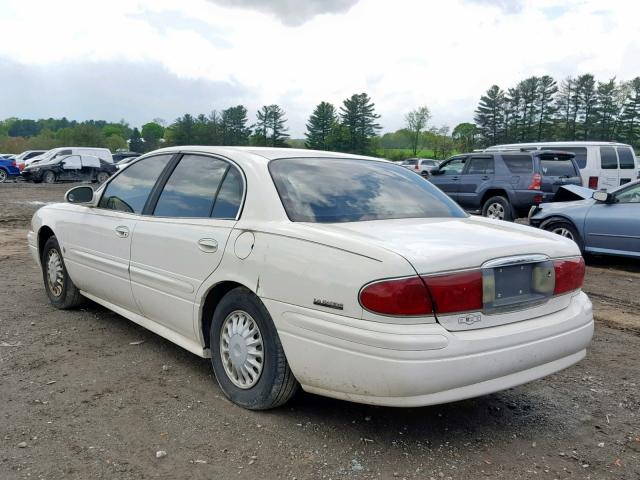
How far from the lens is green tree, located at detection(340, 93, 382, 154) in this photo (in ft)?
247

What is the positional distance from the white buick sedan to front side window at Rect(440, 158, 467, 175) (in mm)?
10106

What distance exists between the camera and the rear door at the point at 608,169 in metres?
15.8

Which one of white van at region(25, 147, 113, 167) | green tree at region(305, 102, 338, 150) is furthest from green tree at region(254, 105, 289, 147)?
white van at region(25, 147, 113, 167)

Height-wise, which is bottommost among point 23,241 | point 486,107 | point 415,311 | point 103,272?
point 23,241

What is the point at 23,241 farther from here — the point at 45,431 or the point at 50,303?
the point at 45,431

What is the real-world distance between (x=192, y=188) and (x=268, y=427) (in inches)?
66.3

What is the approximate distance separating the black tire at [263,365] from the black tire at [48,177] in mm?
29073

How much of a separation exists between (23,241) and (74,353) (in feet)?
22.9

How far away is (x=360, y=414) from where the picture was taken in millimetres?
3408

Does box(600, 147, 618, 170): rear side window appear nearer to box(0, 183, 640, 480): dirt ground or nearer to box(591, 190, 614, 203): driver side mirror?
box(591, 190, 614, 203): driver side mirror

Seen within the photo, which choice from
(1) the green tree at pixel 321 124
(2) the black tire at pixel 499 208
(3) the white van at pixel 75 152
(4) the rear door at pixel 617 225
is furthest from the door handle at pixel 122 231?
(1) the green tree at pixel 321 124

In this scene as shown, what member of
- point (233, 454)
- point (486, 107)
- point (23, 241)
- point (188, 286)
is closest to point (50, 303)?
point (188, 286)

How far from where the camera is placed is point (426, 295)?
8.87 ft

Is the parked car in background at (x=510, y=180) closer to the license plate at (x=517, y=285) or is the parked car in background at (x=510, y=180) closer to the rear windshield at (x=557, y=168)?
the rear windshield at (x=557, y=168)
